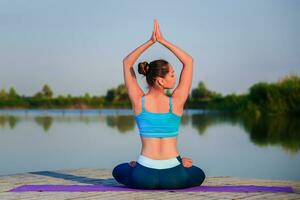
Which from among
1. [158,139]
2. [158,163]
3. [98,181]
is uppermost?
[158,139]

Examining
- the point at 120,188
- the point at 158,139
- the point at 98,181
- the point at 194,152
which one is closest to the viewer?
the point at 158,139

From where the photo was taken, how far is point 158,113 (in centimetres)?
485

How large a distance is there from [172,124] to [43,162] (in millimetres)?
9642

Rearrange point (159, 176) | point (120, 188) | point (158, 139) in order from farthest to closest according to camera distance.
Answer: point (120, 188), point (159, 176), point (158, 139)

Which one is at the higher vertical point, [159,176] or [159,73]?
[159,73]

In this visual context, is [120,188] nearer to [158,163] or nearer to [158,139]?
[158,163]

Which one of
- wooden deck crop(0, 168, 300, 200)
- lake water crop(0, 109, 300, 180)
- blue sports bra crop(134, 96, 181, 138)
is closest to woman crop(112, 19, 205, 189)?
blue sports bra crop(134, 96, 181, 138)

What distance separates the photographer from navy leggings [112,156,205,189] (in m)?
4.99

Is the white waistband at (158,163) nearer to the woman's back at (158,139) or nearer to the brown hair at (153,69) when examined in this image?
the woman's back at (158,139)

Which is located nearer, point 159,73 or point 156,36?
point 159,73

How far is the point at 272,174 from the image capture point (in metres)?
11.9

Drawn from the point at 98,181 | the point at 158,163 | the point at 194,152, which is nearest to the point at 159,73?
the point at 158,163

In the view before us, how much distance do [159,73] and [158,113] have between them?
0.35m

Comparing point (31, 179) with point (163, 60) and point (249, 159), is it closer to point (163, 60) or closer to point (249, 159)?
point (163, 60)
